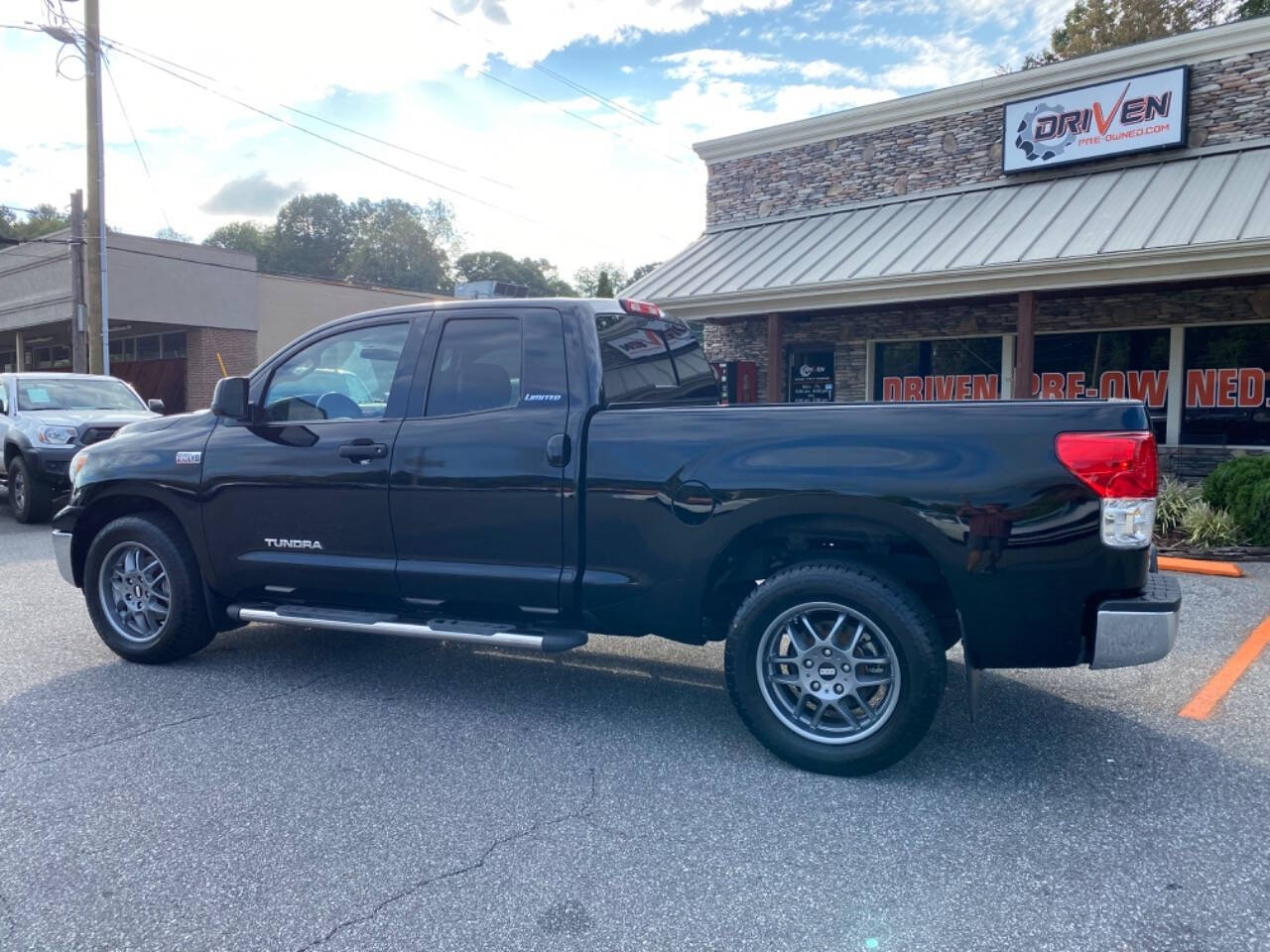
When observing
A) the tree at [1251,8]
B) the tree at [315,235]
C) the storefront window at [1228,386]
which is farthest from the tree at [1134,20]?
the tree at [315,235]

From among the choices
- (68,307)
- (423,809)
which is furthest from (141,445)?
(68,307)

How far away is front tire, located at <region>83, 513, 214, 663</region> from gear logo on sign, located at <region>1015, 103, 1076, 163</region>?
41.3ft

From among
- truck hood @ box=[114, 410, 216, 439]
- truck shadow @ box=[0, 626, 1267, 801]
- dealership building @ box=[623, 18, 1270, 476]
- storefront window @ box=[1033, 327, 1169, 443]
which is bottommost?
truck shadow @ box=[0, 626, 1267, 801]

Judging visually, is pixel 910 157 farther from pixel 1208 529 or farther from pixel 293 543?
pixel 293 543

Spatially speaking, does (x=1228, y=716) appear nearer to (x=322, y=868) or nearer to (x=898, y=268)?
(x=322, y=868)

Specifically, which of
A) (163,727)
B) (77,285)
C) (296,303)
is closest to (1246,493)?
(163,727)

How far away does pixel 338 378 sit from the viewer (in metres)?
5.14

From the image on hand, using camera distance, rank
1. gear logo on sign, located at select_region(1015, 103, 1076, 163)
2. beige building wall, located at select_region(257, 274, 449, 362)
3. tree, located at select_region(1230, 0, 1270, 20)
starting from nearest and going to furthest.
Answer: gear logo on sign, located at select_region(1015, 103, 1076, 163), tree, located at select_region(1230, 0, 1270, 20), beige building wall, located at select_region(257, 274, 449, 362)

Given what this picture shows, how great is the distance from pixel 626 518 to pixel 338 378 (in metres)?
1.94

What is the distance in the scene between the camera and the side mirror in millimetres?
5055

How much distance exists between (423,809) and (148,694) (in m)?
2.21

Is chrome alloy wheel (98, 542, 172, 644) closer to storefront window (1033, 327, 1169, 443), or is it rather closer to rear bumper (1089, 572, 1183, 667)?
rear bumper (1089, 572, 1183, 667)

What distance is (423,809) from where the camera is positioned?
359 cm

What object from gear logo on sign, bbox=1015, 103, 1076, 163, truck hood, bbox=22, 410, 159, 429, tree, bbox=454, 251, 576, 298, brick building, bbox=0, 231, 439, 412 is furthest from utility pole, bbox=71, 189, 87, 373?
tree, bbox=454, 251, 576, 298
